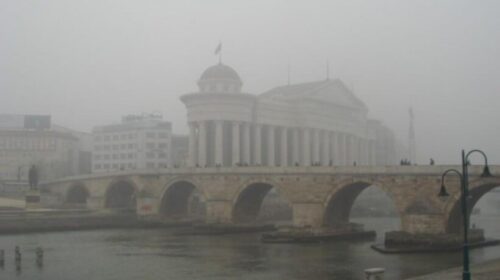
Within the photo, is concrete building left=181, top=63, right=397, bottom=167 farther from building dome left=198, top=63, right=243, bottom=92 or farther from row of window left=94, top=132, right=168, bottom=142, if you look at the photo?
row of window left=94, top=132, right=168, bottom=142

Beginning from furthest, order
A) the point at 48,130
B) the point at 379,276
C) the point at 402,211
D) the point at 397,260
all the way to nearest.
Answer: the point at 48,130, the point at 402,211, the point at 397,260, the point at 379,276

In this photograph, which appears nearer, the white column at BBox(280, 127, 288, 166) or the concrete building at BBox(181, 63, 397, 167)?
the concrete building at BBox(181, 63, 397, 167)

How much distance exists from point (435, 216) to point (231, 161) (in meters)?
48.6

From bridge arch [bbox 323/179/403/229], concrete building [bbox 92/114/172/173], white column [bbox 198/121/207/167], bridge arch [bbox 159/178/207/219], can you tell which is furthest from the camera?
concrete building [bbox 92/114/172/173]

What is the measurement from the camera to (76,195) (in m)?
78.8

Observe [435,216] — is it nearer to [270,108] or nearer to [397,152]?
[270,108]

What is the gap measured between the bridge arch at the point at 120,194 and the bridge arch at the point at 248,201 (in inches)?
615

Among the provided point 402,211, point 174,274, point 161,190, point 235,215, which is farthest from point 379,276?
point 161,190

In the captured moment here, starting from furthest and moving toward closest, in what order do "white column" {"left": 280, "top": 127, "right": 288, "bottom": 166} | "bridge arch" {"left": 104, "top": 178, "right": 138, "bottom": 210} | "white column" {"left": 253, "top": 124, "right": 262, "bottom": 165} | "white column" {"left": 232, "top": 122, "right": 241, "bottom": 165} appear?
"white column" {"left": 280, "top": 127, "right": 288, "bottom": 166} < "white column" {"left": 253, "top": 124, "right": 262, "bottom": 165} < "white column" {"left": 232, "top": 122, "right": 241, "bottom": 165} < "bridge arch" {"left": 104, "top": 178, "right": 138, "bottom": 210}

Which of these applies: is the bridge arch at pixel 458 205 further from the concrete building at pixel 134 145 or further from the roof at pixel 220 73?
the concrete building at pixel 134 145

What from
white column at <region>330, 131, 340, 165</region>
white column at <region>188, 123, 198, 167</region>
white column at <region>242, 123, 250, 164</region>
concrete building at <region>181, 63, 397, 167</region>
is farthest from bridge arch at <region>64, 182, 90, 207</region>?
white column at <region>330, 131, 340, 165</region>

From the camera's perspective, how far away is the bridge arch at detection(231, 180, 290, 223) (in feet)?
179

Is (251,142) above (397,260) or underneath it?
above

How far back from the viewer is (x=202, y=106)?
84.9m
